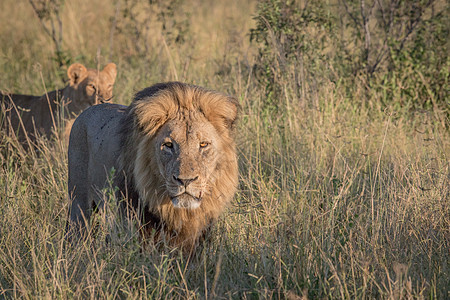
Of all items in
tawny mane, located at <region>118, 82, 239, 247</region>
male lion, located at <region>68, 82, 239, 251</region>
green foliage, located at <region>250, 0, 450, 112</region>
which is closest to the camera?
male lion, located at <region>68, 82, 239, 251</region>

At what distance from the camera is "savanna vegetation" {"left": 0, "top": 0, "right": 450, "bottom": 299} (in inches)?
122

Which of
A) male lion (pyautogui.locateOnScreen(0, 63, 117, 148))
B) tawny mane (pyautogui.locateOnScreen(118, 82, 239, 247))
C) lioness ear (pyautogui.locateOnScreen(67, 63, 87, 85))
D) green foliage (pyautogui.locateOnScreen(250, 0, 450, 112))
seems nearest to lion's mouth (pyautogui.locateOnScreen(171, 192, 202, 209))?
tawny mane (pyautogui.locateOnScreen(118, 82, 239, 247))

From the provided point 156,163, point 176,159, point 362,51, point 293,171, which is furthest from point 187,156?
point 362,51

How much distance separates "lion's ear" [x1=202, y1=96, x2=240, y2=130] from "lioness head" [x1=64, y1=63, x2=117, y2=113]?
288 centimetres

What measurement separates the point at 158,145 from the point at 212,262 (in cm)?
73

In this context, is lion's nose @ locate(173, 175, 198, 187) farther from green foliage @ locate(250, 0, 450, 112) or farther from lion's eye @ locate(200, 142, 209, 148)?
green foliage @ locate(250, 0, 450, 112)

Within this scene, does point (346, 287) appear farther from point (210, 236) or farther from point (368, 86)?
point (368, 86)

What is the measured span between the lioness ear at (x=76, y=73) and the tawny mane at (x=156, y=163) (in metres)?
2.96

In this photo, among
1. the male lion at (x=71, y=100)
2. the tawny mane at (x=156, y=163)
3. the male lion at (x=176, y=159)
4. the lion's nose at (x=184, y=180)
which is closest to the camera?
the lion's nose at (x=184, y=180)

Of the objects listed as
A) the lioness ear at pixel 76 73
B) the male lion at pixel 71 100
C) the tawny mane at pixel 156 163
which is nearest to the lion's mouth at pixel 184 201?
the tawny mane at pixel 156 163

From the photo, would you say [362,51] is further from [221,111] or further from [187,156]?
[187,156]

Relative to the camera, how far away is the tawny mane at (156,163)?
3.31 metres

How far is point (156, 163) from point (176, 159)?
7.4 inches

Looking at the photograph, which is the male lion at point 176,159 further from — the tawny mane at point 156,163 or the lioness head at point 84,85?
the lioness head at point 84,85
